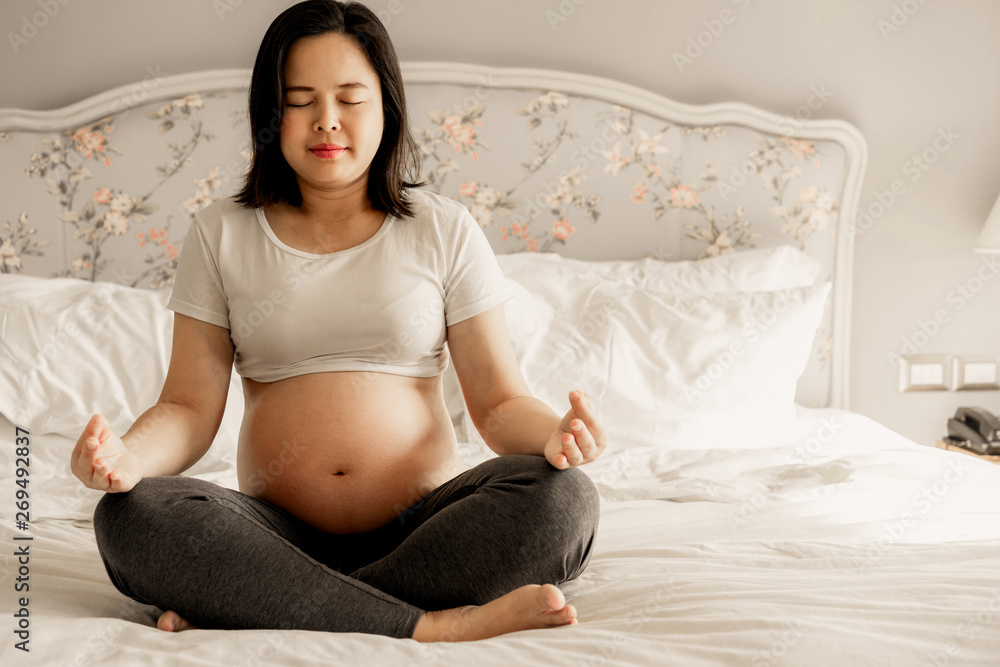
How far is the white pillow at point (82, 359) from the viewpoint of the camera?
1518 millimetres

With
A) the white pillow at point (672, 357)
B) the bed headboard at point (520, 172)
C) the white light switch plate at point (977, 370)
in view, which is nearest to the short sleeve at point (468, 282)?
the white pillow at point (672, 357)

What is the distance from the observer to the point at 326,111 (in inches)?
41.4

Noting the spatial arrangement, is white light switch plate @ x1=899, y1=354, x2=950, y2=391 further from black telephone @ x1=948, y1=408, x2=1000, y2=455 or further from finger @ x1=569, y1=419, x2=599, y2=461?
finger @ x1=569, y1=419, x2=599, y2=461

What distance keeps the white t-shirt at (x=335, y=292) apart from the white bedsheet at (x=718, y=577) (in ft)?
1.15

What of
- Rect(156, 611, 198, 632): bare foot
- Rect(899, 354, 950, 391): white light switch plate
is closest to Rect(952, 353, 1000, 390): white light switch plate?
Rect(899, 354, 950, 391): white light switch plate

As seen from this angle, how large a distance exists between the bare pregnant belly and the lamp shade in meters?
1.73

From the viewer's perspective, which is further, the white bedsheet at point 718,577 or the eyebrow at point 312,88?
the eyebrow at point 312,88

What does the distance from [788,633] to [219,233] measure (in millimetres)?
866

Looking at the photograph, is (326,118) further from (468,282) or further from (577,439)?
(577,439)

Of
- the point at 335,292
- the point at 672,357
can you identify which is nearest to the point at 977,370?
the point at 672,357

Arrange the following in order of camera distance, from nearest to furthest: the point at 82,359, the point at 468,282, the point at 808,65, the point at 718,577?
the point at 718,577
the point at 468,282
the point at 82,359
the point at 808,65

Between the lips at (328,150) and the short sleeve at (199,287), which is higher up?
the lips at (328,150)

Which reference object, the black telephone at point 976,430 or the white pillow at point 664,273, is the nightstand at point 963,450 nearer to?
the black telephone at point 976,430

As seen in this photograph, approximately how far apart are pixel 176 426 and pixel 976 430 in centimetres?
190
